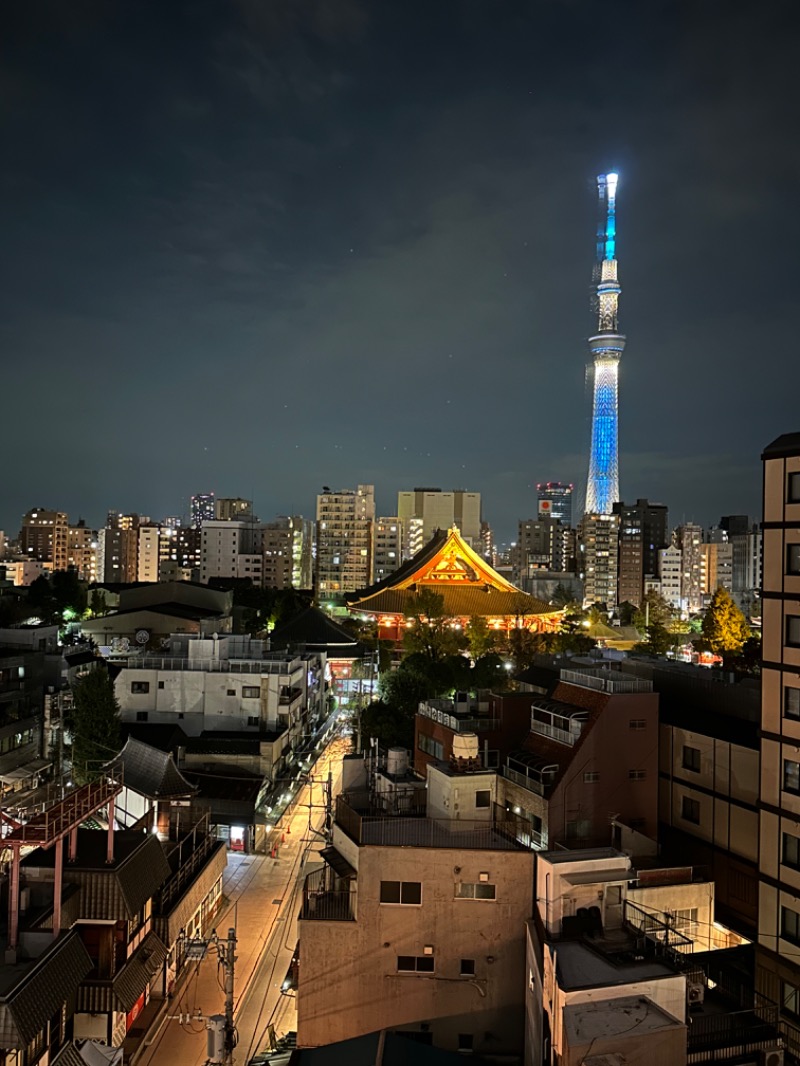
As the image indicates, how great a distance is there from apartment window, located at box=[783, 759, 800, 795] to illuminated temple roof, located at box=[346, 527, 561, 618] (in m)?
33.6

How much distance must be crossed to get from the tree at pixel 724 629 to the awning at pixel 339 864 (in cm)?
2953

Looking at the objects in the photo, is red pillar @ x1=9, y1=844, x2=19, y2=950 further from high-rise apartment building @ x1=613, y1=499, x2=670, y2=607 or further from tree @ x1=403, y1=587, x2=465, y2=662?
high-rise apartment building @ x1=613, y1=499, x2=670, y2=607

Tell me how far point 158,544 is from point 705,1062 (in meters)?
89.6

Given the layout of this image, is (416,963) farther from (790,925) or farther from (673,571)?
(673,571)

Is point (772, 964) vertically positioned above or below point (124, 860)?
below

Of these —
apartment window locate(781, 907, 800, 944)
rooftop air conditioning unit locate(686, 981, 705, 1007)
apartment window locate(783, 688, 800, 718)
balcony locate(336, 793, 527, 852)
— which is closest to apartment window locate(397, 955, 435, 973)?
balcony locate(336, 793, 527, 852)

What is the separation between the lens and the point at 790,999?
10.5m

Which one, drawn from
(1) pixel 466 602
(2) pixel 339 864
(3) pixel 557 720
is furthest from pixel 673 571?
(2) pixel 339 864

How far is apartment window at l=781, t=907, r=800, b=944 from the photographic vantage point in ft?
35.4

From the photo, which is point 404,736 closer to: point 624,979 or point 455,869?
point 455,869

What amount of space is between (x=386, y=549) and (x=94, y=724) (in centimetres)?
7056

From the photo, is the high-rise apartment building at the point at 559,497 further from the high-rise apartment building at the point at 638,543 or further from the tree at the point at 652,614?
the tree at the point at 652,614

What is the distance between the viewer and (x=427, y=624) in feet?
131

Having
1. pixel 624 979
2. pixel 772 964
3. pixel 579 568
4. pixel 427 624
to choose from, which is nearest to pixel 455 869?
pixel 624 979
